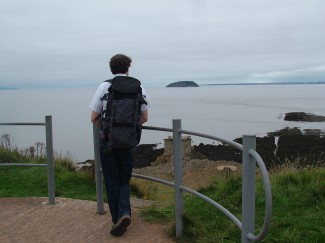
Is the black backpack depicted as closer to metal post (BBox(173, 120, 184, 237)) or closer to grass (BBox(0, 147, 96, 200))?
metal post (BBox(173, 120, 184, 237))

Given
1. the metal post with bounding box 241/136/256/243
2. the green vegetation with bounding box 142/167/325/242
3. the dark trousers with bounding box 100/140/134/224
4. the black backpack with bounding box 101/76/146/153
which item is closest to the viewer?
the metal post with bounding box 241/136/256/243

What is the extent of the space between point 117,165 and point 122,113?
2.18 feet

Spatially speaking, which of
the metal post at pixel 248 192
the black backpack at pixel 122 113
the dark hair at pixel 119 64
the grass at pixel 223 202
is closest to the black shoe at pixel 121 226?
the grass at pixel 223 202

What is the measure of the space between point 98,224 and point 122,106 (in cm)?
150

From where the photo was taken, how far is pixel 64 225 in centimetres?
489

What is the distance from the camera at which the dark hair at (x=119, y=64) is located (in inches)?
174

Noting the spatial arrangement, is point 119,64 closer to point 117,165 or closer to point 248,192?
point 117,165

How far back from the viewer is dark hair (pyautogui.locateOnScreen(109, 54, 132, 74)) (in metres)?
4.41

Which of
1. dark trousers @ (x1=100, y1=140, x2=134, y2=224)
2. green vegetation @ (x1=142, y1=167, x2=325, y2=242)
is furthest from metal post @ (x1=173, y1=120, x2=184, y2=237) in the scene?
dark trousers @ (x1=100, y1=140, x2=134, y2=224)

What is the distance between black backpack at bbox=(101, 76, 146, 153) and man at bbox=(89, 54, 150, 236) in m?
0.12

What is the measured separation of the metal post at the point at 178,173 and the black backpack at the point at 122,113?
37cm

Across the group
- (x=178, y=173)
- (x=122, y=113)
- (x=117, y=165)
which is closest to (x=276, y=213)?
(x=178, y=173)

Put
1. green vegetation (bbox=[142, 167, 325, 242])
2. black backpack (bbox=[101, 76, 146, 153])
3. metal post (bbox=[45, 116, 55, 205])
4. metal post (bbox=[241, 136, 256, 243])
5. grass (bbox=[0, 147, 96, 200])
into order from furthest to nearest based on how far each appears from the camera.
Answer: grass (bbox=[0, 147, 96, 200]) < metal post (bbox=[45, 116, 55, 205]) < green vegetation (bbox=[142, 167, 325, 242]) < black backpack (bbox=[101, 76, 146, 153]) < metal post (bbox=[241, 136, 256, 243])

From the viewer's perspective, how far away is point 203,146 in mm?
27656
